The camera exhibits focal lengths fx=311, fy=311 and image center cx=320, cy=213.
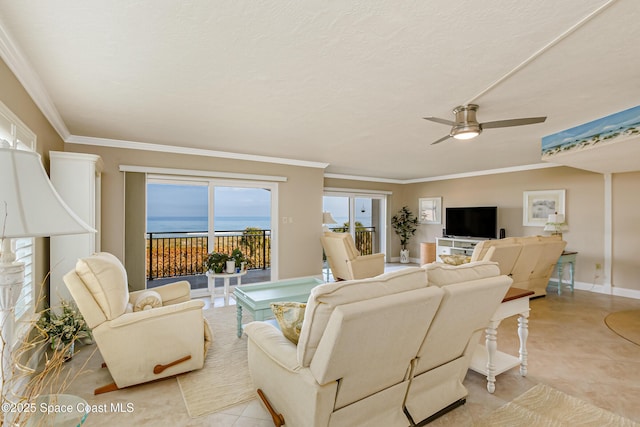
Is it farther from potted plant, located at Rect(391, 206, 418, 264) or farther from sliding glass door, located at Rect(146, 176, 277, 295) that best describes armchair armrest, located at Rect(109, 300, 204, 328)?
potted plant, located at Rect(391, 206, 418, 264)

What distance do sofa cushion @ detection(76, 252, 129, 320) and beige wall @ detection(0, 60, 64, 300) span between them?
1.06 m

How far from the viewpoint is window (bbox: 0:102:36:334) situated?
203 centimetres

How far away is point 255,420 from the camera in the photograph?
202 centimetres

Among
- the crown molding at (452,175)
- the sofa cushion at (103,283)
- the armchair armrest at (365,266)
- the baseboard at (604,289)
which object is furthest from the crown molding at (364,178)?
the sofa cushion at (103,283)

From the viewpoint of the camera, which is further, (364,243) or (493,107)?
(364,243)

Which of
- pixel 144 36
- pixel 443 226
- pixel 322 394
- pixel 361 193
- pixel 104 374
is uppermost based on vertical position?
pixel 144 36

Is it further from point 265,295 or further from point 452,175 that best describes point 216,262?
point 452,175

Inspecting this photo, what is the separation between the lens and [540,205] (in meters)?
6.04

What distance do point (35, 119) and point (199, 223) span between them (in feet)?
9.00

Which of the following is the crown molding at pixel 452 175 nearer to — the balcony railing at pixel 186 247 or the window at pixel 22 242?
the balcony railing at pixel 186 247

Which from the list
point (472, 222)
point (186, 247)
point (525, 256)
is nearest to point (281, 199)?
point (186, 247)

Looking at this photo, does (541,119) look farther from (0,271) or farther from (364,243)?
(364,243)

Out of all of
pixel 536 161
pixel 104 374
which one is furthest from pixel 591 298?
pixel 104 374

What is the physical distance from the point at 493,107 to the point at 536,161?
3633 mm
